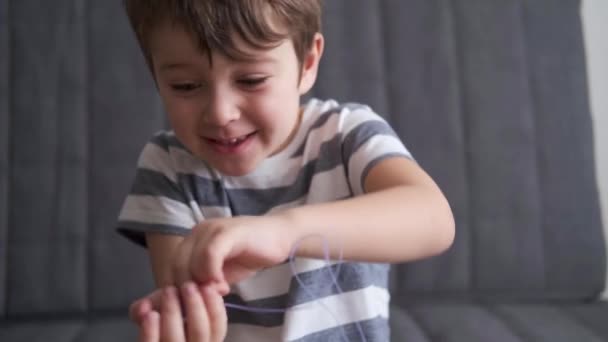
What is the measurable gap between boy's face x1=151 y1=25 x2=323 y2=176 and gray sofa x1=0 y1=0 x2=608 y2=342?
1.26 ft

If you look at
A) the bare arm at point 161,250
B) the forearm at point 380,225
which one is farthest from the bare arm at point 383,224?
the bare arm at point 161,250

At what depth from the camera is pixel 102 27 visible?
0.91m

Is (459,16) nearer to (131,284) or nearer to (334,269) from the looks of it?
(334,269)

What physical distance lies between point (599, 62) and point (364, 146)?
2.67 ft

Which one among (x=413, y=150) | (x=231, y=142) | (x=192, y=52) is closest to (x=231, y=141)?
(x=231, y=142)

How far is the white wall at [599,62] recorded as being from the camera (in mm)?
1113

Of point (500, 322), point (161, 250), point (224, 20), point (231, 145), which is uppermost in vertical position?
point (224, 20)

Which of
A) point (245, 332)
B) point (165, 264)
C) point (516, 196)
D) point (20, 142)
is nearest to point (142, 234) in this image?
point (165, 264)

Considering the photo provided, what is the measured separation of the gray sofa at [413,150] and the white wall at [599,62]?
163mm

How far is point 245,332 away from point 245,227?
29 centimetres

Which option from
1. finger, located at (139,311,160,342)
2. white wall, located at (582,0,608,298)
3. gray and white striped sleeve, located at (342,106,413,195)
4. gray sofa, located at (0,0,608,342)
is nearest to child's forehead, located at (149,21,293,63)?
gray and white striped sleeve, located at (342,106,413,195)

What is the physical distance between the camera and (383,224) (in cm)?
43

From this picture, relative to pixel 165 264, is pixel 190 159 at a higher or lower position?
higher

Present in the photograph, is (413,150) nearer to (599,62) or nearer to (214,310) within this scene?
(599,62)
